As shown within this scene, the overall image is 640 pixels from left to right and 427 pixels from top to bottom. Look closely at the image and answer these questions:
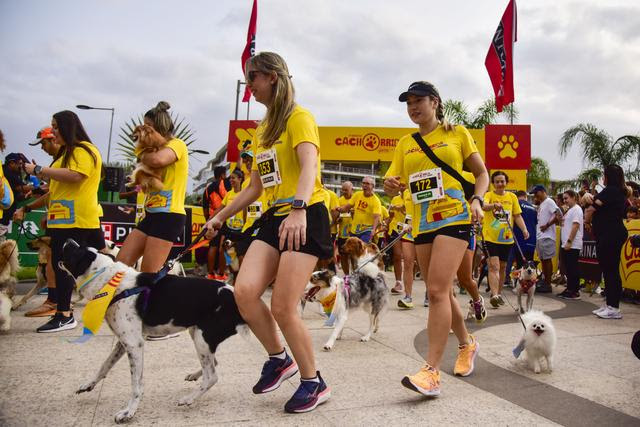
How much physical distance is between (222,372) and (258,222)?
1422 mm

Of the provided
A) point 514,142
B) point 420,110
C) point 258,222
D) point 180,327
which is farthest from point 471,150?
point 514,142

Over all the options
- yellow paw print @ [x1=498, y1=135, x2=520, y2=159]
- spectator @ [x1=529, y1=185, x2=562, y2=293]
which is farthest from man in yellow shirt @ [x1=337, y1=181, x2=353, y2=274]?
yellow paw print @ [x1=498, y1=135, x2=520, y2=159]

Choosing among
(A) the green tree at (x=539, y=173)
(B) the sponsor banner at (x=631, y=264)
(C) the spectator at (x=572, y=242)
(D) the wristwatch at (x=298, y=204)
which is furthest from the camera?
Result: (A) the green tree at (x=539, y=173)

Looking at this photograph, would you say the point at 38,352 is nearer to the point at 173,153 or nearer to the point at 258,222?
the point at 173,153

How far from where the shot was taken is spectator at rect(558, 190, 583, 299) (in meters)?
8.67

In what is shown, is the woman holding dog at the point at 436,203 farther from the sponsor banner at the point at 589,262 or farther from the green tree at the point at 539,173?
the green tree at the point at 539,173

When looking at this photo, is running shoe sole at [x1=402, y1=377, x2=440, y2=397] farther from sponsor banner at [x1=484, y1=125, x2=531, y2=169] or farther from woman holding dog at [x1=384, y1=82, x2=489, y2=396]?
sponsor banner at [x1=484, y1=125, x2=531, y2=169]

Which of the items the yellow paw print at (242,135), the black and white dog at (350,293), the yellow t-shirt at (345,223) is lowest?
the black and white dog at (350,293)

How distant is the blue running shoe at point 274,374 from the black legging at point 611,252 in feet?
17.6

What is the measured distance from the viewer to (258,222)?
9.83 ft

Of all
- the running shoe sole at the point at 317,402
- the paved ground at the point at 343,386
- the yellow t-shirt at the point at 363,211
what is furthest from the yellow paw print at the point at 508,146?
the running shoe sole at the point at 317,402

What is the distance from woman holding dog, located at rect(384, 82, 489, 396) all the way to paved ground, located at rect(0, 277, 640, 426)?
1.24ft

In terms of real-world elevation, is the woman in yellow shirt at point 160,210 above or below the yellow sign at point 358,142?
below

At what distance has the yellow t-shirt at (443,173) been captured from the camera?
3.38 meters
